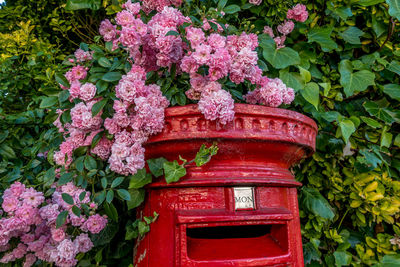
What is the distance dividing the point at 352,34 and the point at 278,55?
25.3 inches

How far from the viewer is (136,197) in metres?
1.13

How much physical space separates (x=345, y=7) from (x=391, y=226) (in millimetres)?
1375

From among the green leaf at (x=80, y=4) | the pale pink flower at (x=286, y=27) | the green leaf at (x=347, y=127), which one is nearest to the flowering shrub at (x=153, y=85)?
the green leaf at (x=347, y=127)

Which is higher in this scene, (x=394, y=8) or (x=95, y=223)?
(x=394, y=8)

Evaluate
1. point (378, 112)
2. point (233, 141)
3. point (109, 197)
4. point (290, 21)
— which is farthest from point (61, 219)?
point (378, 112)

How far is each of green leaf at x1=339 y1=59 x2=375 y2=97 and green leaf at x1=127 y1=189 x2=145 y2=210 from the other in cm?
126

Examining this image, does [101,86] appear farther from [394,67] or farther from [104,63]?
[394,67]

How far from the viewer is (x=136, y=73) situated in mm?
1167

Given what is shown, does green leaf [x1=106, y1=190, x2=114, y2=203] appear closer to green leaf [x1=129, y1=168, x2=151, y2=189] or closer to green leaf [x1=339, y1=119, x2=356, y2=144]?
green leaf [x1=129, y1=168, x2=151, y2=189]

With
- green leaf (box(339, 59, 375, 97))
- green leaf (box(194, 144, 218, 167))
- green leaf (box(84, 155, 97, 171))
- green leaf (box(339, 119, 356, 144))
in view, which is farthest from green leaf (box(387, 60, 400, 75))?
green leaf (box(84, 155, 97, 171))

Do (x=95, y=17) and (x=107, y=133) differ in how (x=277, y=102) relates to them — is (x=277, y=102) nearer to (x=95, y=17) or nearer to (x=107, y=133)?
(x=107, y=133)

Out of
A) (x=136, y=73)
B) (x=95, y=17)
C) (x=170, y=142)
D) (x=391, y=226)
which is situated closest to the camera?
(x=170, y=142)

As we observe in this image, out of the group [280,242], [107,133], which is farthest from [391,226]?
[107,133]

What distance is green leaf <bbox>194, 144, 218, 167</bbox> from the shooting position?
0.98m
